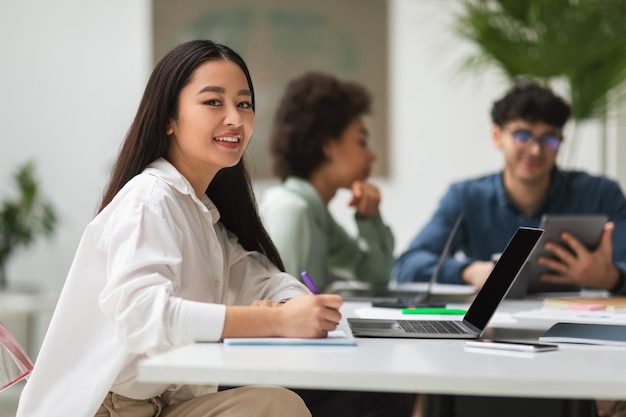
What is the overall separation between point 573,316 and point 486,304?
1.58 feet

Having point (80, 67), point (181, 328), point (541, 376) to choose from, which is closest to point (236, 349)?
point (181, 328)

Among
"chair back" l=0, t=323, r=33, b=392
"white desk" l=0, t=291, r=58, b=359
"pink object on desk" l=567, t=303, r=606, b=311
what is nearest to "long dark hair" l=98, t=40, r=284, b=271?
"chair back" l=0, t=323, r=33, b=392

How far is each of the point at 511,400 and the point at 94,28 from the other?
4365mm

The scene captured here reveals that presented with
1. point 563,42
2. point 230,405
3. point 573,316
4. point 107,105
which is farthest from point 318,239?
point 107,105

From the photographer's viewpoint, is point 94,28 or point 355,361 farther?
point 94,28

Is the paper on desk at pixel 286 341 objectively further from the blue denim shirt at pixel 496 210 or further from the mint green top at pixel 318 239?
the blue denim shirt at pixel 496 210

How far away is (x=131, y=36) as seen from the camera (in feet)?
18.2

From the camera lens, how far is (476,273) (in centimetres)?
290

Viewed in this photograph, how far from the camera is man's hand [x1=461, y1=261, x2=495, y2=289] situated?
9.33 ft

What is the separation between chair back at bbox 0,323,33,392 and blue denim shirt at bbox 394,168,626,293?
1724 mm

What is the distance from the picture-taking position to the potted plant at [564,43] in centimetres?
404

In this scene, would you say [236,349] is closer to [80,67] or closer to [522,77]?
[522,77]

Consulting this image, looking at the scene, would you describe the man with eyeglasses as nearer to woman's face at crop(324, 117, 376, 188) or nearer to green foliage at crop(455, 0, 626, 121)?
woman's face at crop(324, 117, 376, 188)

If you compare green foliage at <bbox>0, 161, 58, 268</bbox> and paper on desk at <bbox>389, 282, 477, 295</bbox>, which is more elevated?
paper on desk at <bbox>389, 282, 477, 295</bbox>
